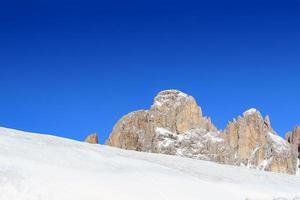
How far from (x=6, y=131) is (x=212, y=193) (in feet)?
25.0

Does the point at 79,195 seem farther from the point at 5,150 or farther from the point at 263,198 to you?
the point at 263,198

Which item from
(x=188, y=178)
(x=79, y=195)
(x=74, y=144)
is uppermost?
(x=74, y=144)

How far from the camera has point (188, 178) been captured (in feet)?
47.6

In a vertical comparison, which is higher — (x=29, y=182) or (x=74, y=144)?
(x=74, y=144)

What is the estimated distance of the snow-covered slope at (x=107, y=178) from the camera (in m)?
11.9

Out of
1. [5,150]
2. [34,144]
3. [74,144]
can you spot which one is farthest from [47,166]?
[74,144]

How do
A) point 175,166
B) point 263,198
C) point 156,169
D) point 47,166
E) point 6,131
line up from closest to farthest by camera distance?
point 47,166 → point 263,198 → point 156,169 → point 175,166 → point 6,131

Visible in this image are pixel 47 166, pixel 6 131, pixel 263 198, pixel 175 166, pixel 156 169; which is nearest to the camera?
pixel 47 166

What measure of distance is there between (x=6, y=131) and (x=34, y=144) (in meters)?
2.85

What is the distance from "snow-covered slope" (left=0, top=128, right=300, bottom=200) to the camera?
39.0 feet

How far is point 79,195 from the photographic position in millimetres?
11828

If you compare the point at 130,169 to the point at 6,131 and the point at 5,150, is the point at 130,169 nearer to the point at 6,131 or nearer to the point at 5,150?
the point at 5,150

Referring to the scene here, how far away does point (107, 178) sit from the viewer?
42.3ft

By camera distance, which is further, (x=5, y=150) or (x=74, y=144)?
(x=74, y=144)
